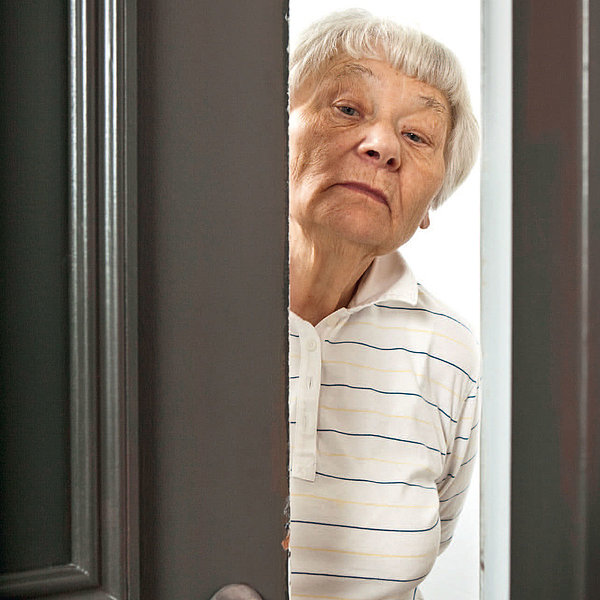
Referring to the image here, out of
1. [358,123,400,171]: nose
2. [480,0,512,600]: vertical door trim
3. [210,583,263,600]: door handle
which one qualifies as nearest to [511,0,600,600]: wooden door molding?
[480,0,512,600]: vertical door trim

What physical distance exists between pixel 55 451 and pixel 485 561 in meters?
0.49

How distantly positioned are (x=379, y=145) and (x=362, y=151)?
2cm

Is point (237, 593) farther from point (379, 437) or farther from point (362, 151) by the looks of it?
point (362, 151)

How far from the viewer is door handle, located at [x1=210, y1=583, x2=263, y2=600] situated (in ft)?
1.55

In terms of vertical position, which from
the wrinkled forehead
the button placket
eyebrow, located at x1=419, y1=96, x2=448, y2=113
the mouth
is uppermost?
the wrinkled forehead

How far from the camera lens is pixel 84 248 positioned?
1.42ft

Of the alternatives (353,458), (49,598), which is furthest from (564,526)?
(49,598)

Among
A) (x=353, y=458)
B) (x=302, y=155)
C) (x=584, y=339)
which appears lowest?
(x=353, y=458)

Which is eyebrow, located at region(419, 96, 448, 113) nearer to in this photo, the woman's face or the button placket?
the woman's face

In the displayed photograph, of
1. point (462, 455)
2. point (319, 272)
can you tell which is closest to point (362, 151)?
point (319, 272)

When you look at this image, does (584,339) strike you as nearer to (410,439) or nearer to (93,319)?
(410,439)

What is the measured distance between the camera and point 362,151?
654 millimetres

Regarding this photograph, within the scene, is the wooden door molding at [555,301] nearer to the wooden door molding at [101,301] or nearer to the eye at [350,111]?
the eye at [350,111]

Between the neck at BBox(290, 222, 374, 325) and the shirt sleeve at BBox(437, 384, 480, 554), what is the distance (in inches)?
7.1
